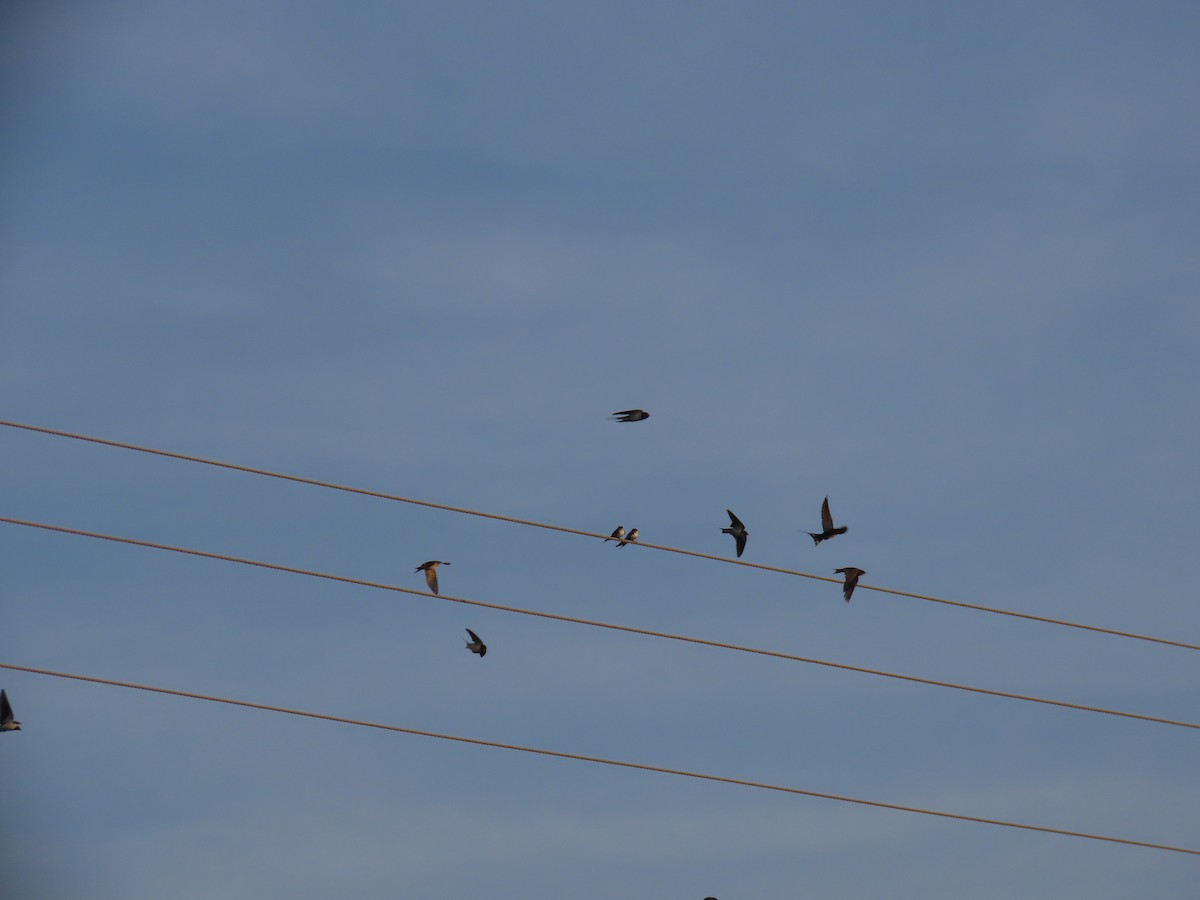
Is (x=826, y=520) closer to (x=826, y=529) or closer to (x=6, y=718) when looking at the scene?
(x=826, y=529)

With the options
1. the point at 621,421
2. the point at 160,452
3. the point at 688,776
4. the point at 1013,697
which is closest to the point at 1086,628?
the point at 1013,697

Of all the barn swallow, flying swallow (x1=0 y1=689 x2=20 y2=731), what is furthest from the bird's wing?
flying swallow (x1=0 y1=689 x2=20 y2=731)

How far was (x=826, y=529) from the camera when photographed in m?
26.1

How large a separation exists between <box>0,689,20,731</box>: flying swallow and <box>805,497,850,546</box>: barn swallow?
37.2 feet

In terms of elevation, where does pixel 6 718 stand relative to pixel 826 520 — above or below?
below

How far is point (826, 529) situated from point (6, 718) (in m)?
11.8

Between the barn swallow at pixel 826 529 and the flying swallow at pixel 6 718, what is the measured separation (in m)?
11.3

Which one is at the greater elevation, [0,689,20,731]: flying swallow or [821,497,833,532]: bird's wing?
[821,497,833,532]: bird's wing

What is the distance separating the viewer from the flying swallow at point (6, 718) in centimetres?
2140

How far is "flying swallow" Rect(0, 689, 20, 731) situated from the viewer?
21.4 metres

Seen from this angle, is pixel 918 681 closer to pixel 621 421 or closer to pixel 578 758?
pixel 578 758

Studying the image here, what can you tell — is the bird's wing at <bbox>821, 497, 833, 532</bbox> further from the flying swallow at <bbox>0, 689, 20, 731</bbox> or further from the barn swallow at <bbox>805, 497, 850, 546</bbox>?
the flying swallow at <bbox>0, 689, 20, 731</bbox>

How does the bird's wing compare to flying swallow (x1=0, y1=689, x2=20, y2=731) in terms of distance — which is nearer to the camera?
flying swallow (x1=0, y1=689, x2=20, y2=731)

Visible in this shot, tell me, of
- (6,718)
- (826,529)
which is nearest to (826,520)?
(826,529)
